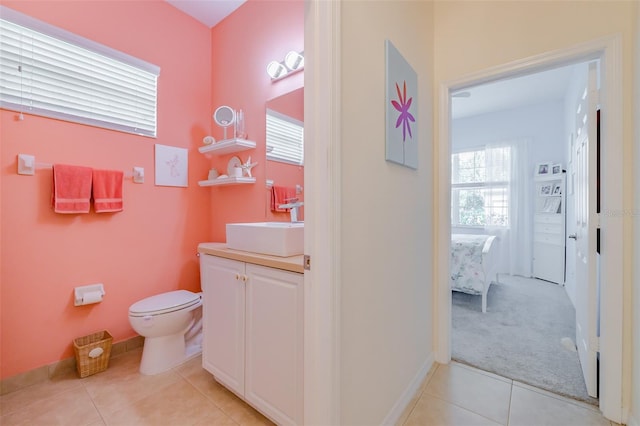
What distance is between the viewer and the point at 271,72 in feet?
7.30

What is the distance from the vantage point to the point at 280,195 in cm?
215

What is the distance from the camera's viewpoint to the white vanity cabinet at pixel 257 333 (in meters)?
1.23

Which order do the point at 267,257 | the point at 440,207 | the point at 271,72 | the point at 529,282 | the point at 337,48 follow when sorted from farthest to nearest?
the point at 529,282
the point at 271,72
the point at 440,207
the point at 267,257
the point at 337,48

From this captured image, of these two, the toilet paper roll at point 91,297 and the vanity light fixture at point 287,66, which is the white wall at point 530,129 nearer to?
the vanity light fixture at point 287,66

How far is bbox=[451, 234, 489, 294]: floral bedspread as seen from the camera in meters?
2.90

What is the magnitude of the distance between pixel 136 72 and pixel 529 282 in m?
5.52

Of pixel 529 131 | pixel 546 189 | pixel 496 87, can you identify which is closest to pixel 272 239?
pixel 496 87

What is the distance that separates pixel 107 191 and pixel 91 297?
0.77 meters

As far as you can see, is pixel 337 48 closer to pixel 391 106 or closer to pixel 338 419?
pixel 391 106

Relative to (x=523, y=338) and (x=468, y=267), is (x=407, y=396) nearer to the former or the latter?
(x=523, y=338)

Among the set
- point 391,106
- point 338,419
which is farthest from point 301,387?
point 391,106

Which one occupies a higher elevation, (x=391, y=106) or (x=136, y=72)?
(x=136, y=72)

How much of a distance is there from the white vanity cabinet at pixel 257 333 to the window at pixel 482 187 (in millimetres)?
4838

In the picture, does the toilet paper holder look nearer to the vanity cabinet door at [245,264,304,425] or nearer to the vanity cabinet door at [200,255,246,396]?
the vanity cabinet door at [200,255,246,396]
